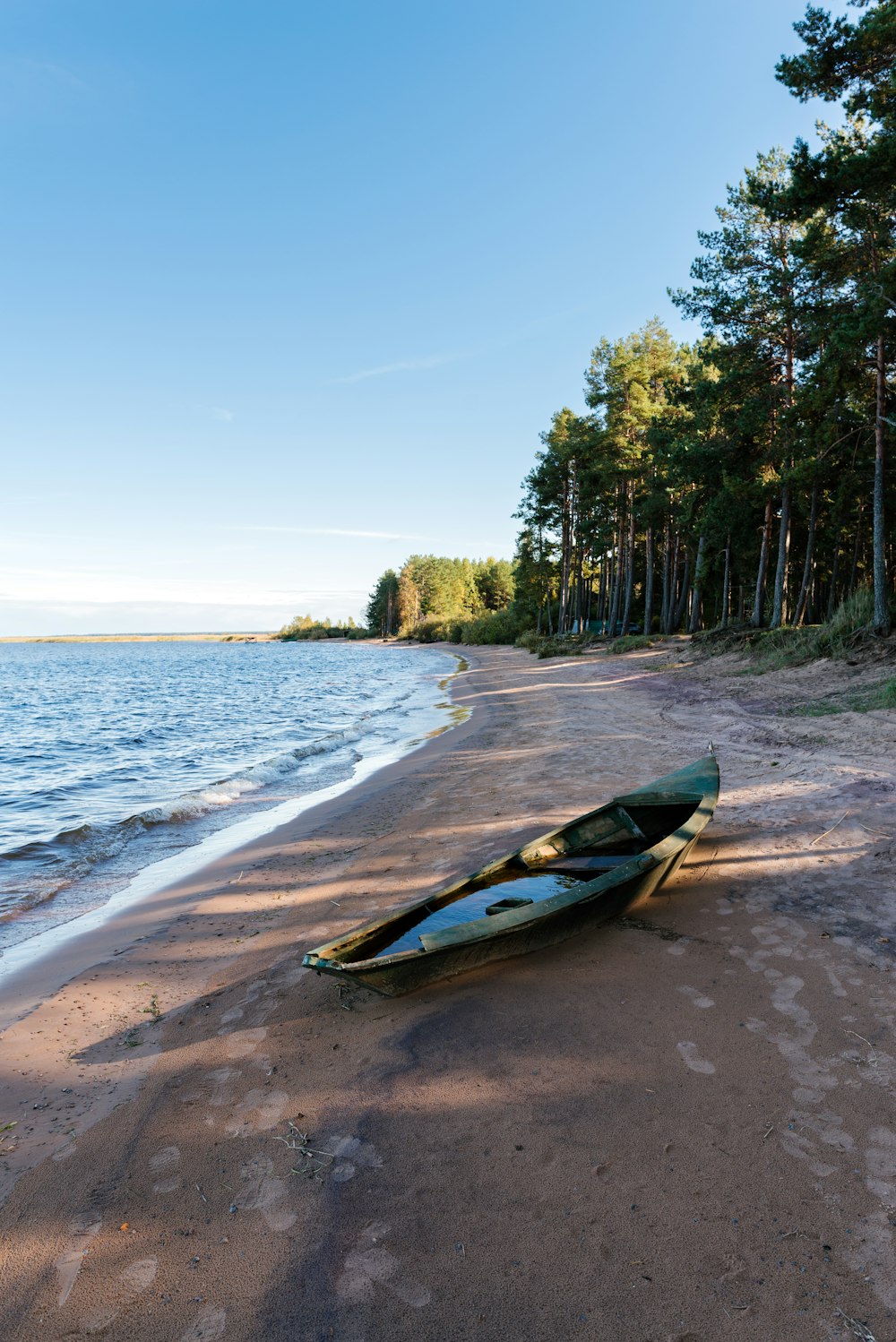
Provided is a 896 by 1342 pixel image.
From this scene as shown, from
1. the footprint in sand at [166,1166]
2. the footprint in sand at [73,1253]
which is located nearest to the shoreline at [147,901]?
the footprint in sand at [166,1166]

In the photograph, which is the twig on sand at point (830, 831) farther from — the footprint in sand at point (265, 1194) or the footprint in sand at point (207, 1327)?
the footprint in sand at point (207, 1327)

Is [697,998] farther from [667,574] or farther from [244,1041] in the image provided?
[667,574]

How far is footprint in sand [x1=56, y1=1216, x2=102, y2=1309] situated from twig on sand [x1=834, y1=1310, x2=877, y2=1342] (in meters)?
2.96

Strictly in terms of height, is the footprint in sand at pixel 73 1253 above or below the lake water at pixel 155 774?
above

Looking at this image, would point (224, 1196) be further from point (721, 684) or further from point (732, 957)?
point (721, 684)

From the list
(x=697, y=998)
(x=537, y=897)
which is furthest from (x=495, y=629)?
(x=697, y=998)

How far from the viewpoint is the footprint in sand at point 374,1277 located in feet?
8.25

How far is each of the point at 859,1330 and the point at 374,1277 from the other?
1.76m

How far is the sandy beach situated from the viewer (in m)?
2.51

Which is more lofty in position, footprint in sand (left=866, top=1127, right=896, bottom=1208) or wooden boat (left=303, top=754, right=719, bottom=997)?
wooden boat (left=303, top=754, right=719, bottom=997)

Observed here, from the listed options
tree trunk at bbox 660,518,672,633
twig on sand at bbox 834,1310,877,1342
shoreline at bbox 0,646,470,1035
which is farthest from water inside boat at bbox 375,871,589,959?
tree trunk at bbox 660,518,672,633

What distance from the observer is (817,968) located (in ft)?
14.8

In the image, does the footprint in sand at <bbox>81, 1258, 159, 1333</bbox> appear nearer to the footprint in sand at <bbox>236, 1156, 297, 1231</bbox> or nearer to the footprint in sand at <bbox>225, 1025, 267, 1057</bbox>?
the footprint in sand at <bbox>236, 1156, 297, 1231</bbox>

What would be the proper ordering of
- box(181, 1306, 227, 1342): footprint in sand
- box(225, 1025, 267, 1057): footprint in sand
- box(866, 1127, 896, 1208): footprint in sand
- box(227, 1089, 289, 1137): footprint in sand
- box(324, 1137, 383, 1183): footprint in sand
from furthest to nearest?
box(225, 1025, 267, 1057): footprint in sand < box(227, 1089, 289, 1137): footprint in sand < box(324, 1137, 383, 1183): footprint in sand < box(866, 1127, 896, 1208): footprint in sand < box(181, 1306, 227, 1342): footprint in sand
